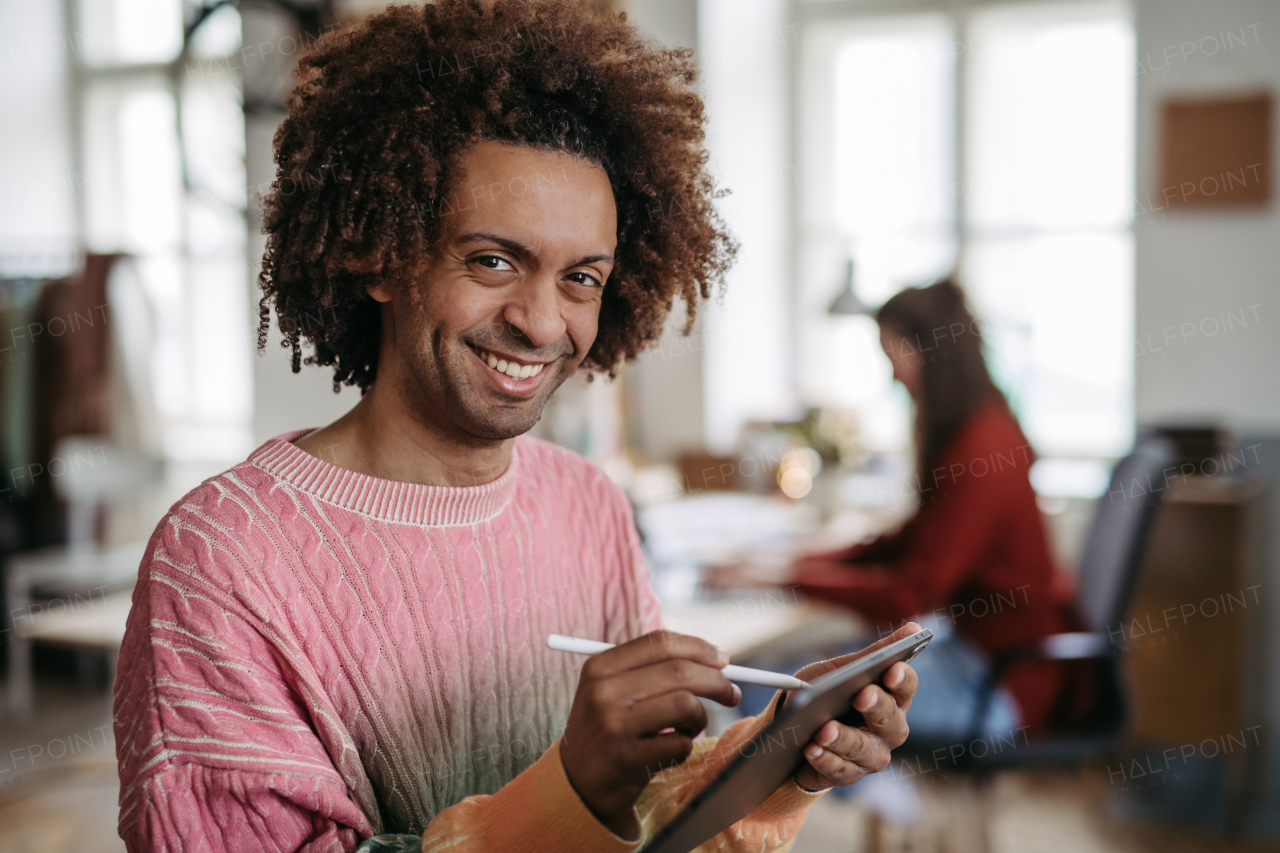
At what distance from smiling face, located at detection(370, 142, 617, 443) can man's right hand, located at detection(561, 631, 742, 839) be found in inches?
10.6

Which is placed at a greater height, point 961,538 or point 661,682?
point 661,682

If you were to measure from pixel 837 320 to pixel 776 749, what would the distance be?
155 inches

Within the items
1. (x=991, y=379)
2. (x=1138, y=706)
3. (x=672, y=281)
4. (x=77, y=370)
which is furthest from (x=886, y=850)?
(x=77, y=370)

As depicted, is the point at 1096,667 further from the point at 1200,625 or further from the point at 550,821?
the point at 550,821

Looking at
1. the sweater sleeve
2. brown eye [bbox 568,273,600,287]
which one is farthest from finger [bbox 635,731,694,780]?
brown eye [bbox 568,273,600,287]

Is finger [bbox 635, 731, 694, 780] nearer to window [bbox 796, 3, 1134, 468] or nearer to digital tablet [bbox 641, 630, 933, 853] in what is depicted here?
digital tablet [bbox 641, 630, 933, 853]

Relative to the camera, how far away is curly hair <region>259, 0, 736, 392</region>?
90 cm

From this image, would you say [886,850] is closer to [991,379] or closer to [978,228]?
[991,379]

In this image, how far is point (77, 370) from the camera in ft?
13.7

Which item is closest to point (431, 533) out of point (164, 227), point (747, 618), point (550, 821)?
point (550, 821)

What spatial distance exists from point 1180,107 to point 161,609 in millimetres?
3676

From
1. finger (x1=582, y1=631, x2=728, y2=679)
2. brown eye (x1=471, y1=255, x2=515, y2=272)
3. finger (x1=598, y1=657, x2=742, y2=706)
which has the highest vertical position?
brown eye (x1=471, y1=255, x2=515, y2=272)

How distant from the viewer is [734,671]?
2.49ft

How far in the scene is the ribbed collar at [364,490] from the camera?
0.94 meters
